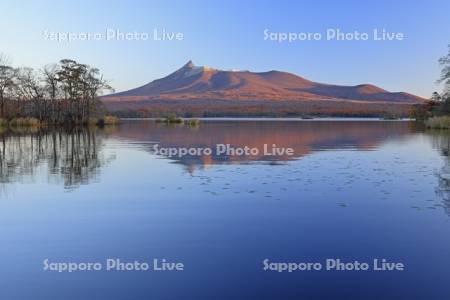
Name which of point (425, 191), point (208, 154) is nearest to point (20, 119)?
point (208, 154)

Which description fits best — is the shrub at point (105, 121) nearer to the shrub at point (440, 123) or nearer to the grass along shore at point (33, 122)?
the grass along shore at point (33, 122)

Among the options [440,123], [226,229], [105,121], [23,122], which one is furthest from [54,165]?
[105,121]

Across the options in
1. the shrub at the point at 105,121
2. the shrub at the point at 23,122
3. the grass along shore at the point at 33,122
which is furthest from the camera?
the shrub at the point at 105,121

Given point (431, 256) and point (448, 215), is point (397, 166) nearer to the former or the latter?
point (448, 215)

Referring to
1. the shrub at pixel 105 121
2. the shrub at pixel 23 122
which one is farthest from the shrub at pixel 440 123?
the shrub at pixel 23 122

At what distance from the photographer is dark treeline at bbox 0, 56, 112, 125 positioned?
6388 cm

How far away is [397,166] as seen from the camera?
17.6 meters

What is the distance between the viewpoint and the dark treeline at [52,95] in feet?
210

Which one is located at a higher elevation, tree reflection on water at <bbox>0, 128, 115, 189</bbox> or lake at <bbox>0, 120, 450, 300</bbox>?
tree reflection on water at <bbox>0, 128, 115, 189</bbox>

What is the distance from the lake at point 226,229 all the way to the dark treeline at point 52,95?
49826mm

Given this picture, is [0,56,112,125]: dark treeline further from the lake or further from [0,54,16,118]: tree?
the lake

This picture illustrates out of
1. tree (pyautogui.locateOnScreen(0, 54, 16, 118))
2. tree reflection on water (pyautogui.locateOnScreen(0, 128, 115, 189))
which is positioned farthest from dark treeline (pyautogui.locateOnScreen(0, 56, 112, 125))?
tree reflection on water (pyautogui.locateOnScreen(0, 128, 115, 189))

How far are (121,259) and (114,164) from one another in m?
12.1

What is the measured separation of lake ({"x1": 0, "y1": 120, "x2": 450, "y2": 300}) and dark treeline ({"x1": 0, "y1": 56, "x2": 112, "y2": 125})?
4983 cm
